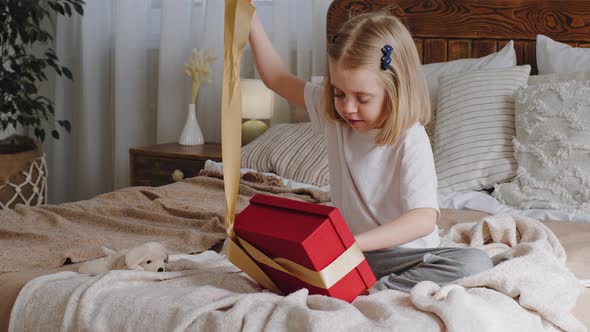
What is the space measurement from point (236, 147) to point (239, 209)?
97 centimetres

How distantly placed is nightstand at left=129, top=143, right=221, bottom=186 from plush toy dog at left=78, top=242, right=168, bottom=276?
163cm

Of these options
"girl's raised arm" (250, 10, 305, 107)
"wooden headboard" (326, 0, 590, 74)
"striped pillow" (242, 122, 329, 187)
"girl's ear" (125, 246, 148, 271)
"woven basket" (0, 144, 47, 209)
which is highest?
"wooden headboard" (326, 0, 590, 74)

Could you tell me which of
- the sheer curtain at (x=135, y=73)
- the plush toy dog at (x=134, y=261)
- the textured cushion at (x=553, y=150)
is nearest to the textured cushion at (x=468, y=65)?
the textured cushion at (x=553, y=150)

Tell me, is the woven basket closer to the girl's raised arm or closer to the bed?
the bed

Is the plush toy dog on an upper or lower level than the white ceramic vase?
lower

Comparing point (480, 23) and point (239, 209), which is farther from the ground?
point (480, 23)

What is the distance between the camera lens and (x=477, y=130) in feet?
8.34

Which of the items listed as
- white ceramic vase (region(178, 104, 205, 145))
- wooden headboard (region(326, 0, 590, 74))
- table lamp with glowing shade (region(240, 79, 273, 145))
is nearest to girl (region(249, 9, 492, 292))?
wooden headboard (region(326, 0, 590, 74))

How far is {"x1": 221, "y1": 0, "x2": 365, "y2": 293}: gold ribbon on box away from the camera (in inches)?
48.9

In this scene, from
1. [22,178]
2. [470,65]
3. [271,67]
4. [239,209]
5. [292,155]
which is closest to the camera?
[271,67]

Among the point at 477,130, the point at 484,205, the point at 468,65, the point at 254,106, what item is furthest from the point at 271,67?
the point at 254,106

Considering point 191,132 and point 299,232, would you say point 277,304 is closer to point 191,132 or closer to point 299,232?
point 299,232

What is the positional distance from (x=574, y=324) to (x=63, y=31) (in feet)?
11.3

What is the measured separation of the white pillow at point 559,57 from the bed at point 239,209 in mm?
126
